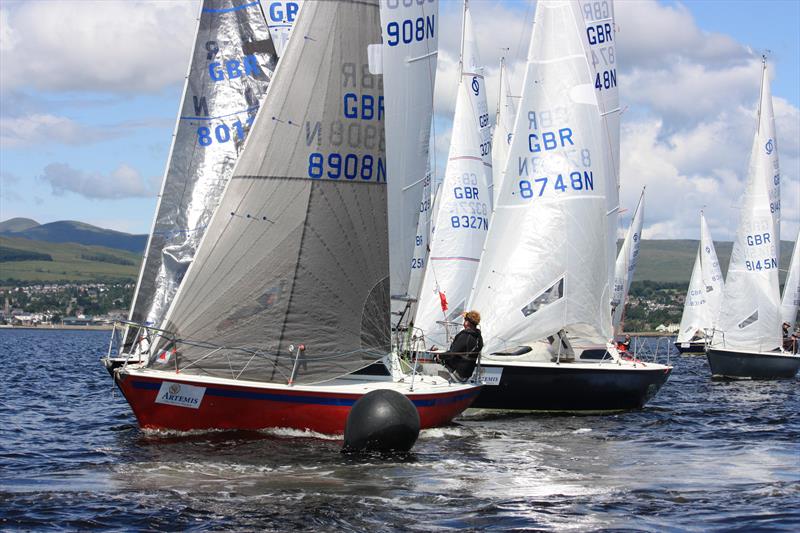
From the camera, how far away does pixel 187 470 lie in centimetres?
1558

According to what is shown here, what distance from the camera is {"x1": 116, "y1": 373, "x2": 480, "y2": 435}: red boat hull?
17750mm

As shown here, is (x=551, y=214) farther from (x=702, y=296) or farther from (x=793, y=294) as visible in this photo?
(x=702, y=296)

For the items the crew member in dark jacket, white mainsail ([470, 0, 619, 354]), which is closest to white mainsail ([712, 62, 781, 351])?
white mainsail ([470, 0, 619, 354])

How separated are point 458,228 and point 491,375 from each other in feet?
25.0

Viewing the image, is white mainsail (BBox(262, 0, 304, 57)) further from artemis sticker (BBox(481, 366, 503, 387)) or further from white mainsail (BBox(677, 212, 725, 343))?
white mainsail (BBox(677, 212, 725, 343))

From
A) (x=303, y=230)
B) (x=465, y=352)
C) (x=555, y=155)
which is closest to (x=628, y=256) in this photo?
(x=555, y=155)

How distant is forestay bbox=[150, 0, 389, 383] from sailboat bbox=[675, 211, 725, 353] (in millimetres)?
50686

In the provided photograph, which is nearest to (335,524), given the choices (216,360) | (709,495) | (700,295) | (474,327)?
(709,495)

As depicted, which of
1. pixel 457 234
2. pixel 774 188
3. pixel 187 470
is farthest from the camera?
pixel 774 188

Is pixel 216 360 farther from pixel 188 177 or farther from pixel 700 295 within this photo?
pixel 700 295

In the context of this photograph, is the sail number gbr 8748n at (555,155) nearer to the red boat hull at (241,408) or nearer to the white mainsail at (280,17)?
the white mainsail at (280,17)

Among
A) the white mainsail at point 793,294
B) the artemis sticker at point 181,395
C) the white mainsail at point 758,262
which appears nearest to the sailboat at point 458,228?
the artemis sticker at point 181,395

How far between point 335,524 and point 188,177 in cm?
1229

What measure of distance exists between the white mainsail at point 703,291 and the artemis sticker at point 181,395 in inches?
2077
